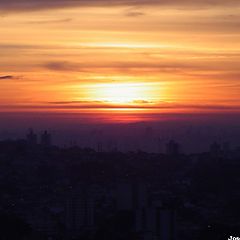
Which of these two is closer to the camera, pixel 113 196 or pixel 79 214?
pixel 79 214

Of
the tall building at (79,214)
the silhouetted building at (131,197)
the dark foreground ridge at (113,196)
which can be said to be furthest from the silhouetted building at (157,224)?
the silhouetted building at (131,197)

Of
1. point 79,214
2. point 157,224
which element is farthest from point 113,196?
point 157,224

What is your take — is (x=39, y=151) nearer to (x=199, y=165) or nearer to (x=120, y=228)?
(x=199, y=165)

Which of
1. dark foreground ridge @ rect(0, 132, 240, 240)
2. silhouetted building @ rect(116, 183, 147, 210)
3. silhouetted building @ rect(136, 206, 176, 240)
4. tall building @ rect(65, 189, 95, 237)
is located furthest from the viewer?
silhouetted building @ rect(116, 183, 147, 210)

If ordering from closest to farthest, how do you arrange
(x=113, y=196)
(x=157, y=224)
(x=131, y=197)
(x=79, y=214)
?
(x=157, y=224) < (x=79, y=214) < (x=131, y=197) < (x=113, y=196)

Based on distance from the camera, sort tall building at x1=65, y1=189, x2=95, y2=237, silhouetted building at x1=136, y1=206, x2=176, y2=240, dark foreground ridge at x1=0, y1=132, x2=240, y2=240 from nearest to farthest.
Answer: silhouetted building at x1=136, y1=206, x2=176, y2=240 < dark foreground ridge at x1=0, y1=132, x2=240, y2=240 < tall building at x1=65, y1=189, x2=95, y2=237

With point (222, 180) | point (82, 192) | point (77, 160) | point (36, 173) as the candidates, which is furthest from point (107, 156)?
point (82, 192)

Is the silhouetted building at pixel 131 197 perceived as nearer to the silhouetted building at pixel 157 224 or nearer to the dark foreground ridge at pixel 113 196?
the dark foreground ridge at pixel 113 196

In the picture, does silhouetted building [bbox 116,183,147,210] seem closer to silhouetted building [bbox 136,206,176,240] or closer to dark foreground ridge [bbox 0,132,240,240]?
dark foreground ridge [bbox 0,132,240,240]

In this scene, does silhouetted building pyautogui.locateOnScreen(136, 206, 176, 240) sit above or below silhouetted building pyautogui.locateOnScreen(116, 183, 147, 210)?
above

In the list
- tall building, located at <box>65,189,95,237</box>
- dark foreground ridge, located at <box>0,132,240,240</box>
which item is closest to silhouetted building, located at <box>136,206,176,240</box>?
dark foreground ridge, located at <box>0,132,240,240</box>

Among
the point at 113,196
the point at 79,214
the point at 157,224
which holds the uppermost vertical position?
the point at 157,224

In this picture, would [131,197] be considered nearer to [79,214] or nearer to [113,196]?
[113,196]
